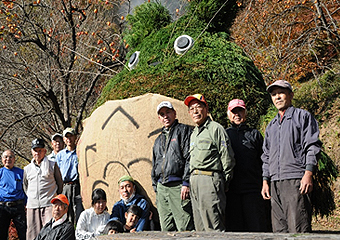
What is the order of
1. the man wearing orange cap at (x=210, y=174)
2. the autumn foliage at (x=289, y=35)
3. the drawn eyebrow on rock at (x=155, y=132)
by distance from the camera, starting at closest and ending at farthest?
the man wearing orange cap at (x=210, y=174) → the drawn eyebrow on rock at (x=155, y=132) → the autumn foliage at (x=289, y=35)

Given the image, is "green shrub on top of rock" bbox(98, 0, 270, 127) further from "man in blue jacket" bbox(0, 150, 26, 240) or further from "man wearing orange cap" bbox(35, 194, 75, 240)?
"man in blue jacket" bbox(0, 150, 26, 240)

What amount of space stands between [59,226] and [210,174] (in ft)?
5.33

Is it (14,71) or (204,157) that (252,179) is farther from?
(14,71)

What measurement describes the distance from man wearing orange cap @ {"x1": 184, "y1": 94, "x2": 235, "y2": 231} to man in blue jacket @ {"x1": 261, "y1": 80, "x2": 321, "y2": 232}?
34 cm

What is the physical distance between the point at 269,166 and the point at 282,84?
664 millimetres

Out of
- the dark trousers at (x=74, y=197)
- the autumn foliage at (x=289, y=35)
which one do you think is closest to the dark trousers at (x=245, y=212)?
the dark trousers at (x=74, y=197)

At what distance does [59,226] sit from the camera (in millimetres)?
3855

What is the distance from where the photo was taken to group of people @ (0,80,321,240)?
3006 mm

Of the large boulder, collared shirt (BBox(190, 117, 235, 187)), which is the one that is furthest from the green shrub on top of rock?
collared shirt (BBox(190, 117, 235, 187))

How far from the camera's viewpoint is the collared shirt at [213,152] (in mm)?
3303

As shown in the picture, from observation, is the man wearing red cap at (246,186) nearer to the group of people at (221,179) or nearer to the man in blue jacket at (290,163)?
the group of people at (221,179)

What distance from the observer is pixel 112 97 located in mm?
4457

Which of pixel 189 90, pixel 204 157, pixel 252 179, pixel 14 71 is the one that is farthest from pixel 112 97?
pixel 14 71

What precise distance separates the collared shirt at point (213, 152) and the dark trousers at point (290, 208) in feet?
1.35
